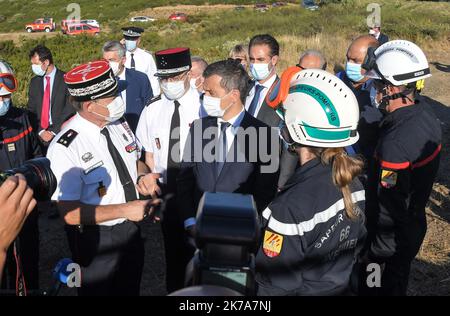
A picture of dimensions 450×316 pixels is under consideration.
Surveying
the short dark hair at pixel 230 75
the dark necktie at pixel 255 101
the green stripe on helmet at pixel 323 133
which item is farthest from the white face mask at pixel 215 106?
the dark necktie at pixel 255 101

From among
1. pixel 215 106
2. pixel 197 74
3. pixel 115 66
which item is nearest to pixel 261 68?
pixel 197 74

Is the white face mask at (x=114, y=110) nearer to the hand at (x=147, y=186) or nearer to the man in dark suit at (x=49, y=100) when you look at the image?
the hand at (x=147, y=186)

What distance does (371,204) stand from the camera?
341cm

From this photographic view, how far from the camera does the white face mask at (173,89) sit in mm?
4234

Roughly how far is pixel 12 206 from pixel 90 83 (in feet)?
5.38

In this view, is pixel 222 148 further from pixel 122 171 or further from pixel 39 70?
pixel 39 70

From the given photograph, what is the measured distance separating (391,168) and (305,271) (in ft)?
3.94

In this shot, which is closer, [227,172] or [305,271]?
[305,271]

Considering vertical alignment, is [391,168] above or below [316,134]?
below

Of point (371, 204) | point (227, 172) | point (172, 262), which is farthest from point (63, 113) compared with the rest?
point (371, 204)

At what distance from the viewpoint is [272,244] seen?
6.84 ft

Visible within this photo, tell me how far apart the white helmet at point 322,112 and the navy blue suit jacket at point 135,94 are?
3852 millimetres
